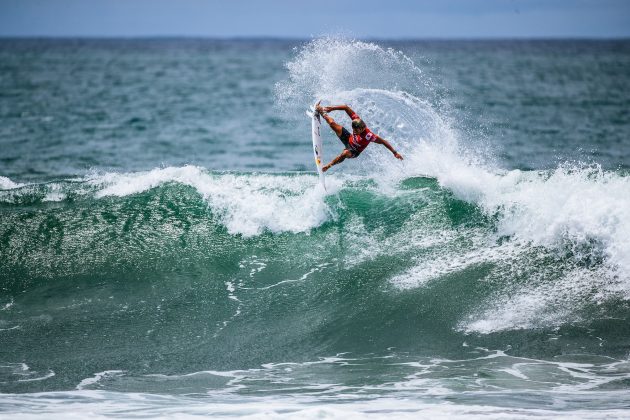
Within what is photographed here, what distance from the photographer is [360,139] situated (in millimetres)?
12828

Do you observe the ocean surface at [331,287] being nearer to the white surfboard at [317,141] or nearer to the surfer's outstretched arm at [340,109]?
the white surfboard at [317,141]

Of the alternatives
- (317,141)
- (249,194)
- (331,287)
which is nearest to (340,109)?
(317,141)

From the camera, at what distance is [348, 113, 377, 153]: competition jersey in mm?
12719

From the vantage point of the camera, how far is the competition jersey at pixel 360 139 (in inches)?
501

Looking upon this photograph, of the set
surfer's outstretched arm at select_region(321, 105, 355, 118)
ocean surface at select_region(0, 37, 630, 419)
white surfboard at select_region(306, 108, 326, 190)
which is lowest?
ocean surface at select_region(0, 37, 630, 419)

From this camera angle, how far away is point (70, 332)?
10.0m

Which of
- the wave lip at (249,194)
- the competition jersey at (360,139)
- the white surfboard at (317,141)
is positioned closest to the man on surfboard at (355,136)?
the competition jersey at (360,139)

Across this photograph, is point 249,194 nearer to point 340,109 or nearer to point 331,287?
point 340,109

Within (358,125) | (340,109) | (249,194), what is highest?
(340,109)

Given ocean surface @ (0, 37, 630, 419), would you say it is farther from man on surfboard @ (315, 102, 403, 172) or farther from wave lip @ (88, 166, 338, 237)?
man on surfboard @ (315, 102, 403, 172)

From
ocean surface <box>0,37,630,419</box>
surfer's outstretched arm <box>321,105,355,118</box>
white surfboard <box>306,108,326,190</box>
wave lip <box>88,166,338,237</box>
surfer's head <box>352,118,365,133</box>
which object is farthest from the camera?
white surfboard <box>306,108,326,190</box>

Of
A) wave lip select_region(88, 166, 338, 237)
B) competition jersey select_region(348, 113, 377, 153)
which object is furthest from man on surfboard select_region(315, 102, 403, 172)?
wave lip select_region(88, 166, 338, 237)

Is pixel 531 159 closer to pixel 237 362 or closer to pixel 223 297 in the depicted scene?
pixel 223 297

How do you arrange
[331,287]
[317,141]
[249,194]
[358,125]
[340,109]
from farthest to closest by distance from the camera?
[249,194] < [317,141] < [340,109] < [358,125] < [331,287]
